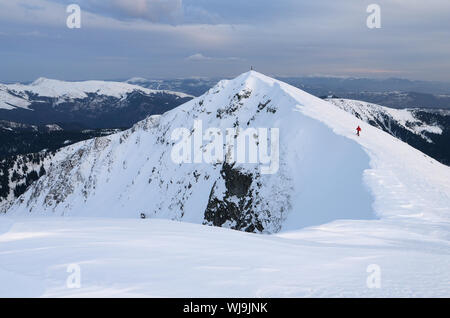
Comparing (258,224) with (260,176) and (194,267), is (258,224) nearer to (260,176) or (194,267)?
(260,176)

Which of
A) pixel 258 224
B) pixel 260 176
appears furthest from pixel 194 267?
pixel 260 176

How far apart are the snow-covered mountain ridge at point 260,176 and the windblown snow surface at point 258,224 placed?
0.27 meters

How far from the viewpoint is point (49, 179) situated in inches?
4235

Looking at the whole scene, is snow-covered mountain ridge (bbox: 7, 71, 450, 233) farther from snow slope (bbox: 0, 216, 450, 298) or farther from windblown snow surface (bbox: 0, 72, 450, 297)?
snow slope (bbox: 0, 216, 450, 298)

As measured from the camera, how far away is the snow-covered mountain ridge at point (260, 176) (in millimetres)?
31375

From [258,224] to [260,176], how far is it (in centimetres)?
843

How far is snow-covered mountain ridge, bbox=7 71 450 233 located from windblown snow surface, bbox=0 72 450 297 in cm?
27

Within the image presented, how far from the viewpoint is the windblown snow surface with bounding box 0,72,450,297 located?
6.62 meters

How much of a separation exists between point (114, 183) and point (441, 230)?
281ft

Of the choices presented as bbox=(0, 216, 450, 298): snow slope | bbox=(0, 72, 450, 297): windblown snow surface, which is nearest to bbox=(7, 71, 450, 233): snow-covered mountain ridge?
bbox=(0, 72, 450, 297): windblown snow surface

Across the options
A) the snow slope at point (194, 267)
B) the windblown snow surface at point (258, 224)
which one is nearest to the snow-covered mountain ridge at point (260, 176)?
the windblown snow surface at point (258, 224)

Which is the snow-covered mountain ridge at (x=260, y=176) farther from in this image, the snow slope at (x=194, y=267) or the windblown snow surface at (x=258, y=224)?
the snow slope at (x=194, y=267)

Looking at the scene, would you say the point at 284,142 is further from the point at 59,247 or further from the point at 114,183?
the point at 114,183
